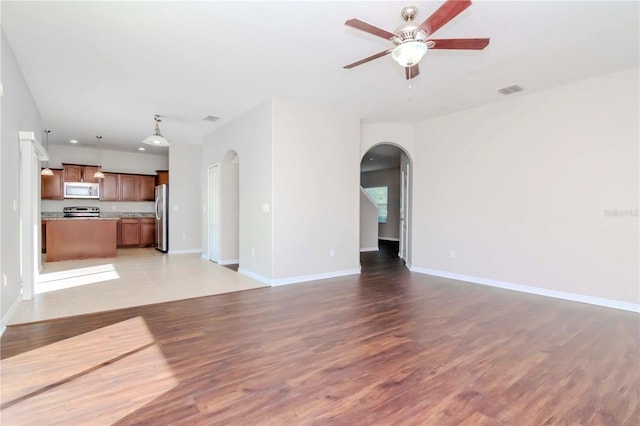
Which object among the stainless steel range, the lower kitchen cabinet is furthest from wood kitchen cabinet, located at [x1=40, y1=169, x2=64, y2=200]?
the lower kitchen cabinet

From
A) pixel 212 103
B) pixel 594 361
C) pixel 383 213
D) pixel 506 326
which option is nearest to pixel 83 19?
→ pixel 212 103

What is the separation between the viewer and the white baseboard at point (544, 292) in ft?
12.4

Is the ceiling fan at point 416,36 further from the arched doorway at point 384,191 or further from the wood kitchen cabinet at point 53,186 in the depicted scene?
the wood kitchen cabinet at point 53,186

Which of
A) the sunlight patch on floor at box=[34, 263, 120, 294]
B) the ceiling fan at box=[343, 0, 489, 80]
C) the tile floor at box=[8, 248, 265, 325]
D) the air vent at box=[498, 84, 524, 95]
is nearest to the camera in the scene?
the ceiling fan at box=[343, 0, 489, 80]

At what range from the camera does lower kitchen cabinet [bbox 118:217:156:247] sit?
9242 mm

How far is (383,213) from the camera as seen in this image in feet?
38.6

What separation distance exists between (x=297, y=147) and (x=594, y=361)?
13.8 feet

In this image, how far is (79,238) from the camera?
7086 millimetres

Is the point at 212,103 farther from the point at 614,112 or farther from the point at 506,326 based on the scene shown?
the point at 614,112

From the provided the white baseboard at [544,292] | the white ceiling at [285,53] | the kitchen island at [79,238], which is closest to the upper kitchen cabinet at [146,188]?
the kitchen island at [79,238]

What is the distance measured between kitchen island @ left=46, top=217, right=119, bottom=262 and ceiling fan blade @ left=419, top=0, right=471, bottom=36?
782 centimetres

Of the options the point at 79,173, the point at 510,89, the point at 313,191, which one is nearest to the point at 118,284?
the point at 313,191

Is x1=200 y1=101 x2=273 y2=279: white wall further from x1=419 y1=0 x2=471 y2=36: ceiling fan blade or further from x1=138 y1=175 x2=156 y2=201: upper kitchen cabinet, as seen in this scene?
x1=138 y1=175 x2=156 y2=201: upper kitchen cabinet

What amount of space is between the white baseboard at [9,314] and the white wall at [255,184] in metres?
2.90
